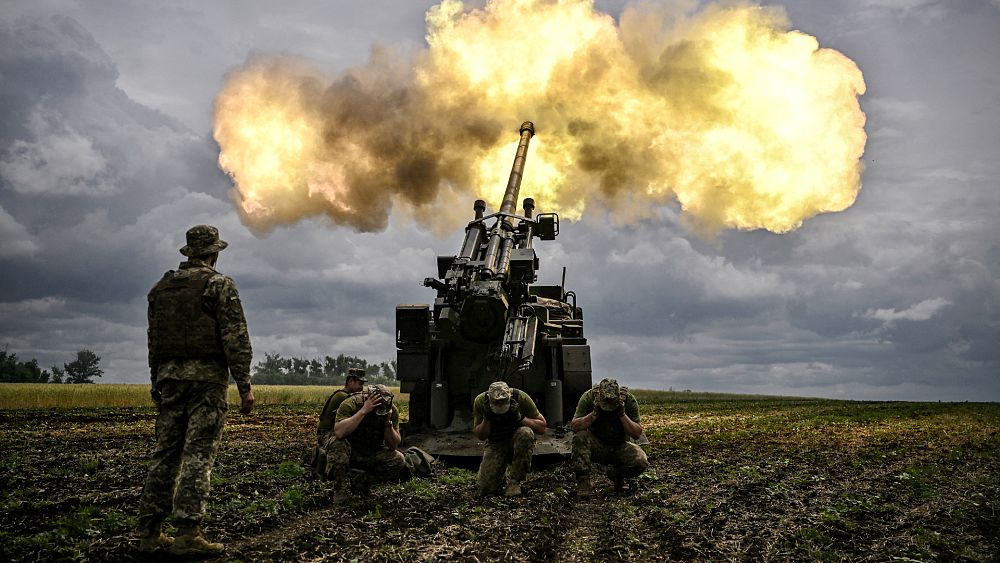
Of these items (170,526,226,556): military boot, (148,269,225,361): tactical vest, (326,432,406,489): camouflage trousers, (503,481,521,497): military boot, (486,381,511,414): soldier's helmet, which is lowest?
(503,481,521,497): military boot

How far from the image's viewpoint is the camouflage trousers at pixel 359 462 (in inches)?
332

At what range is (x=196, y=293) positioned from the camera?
242 inches

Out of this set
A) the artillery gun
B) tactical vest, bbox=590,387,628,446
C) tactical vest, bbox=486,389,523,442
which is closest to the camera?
tactical vest, bbox=486,389,523,442

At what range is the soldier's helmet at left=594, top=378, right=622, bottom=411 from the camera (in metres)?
9.52

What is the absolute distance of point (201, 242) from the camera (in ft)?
21.0

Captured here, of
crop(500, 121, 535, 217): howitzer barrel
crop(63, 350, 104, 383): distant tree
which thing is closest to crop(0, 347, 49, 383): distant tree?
crop(63, 350, 104, 383): distant tree

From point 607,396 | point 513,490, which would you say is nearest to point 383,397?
point 513,490

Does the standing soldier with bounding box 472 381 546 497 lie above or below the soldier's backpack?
above

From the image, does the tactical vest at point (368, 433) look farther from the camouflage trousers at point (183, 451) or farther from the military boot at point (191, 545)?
the military boot at point (191, 545)

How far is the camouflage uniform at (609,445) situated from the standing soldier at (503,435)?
Answer: 0.61 metres

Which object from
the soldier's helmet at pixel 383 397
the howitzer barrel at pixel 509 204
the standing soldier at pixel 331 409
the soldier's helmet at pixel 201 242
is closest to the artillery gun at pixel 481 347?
the howitzer barrel at pixel 509 204

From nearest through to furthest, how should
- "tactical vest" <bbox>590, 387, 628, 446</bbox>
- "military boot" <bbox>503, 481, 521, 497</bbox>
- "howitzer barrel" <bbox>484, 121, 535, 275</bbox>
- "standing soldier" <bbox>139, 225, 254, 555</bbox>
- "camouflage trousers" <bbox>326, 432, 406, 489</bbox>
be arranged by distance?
"standing soldier" <bbox>139, 225, 254, 555</bbox>, "camouflage trousers" <bbox>326, 432, 406, 489</bbox>, "military boot" <bbox>503, 481, 521, 497</bbox>, "tactical vest" <bbox>590, 387, 628, 446</bbox>, "howitzer barrel" <bbox>484, 121, 535, 275</bbox>

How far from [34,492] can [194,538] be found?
14.3 ft

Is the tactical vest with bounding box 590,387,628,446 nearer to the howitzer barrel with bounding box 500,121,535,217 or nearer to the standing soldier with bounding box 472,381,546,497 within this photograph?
the standing soldier with bounding box 472,381,546,497
